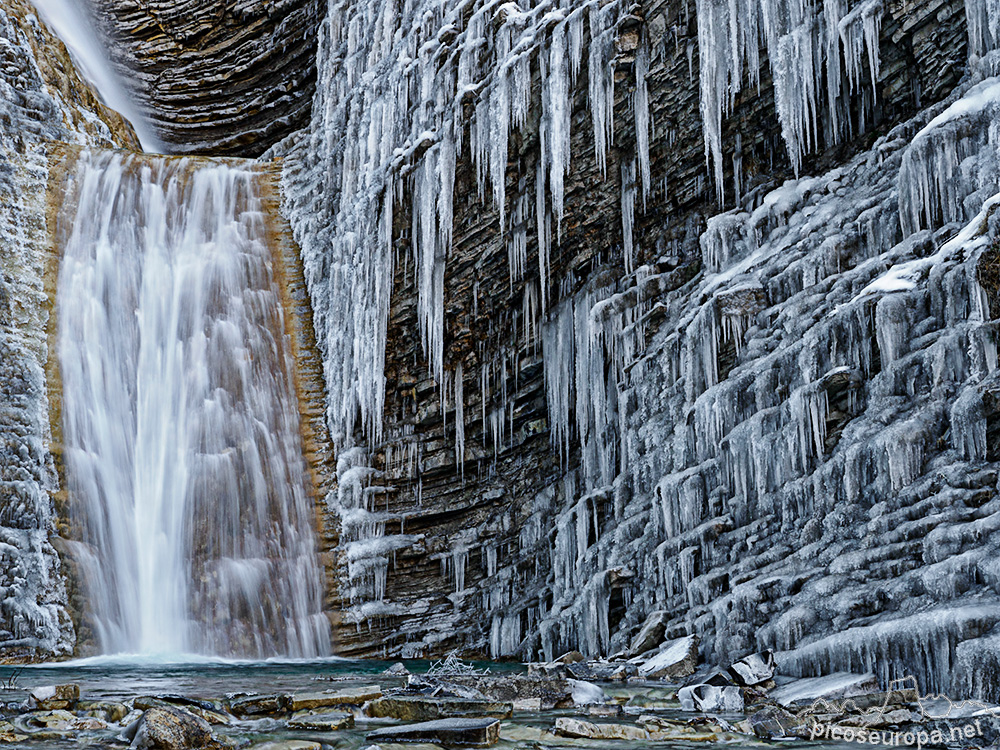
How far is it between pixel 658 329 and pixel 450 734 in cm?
936

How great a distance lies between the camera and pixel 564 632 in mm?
13133

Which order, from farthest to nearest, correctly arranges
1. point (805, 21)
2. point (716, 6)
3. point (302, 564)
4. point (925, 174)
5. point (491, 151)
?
point (302, 564)
point (491, 151)
point (716, 6)
point (805, 21)
point (925, 174)

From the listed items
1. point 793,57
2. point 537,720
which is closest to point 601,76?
point 793,57

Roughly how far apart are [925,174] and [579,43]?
6368mm

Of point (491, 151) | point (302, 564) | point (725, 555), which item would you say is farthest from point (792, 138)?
point (302, 564)

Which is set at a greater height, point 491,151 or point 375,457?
point 491,151

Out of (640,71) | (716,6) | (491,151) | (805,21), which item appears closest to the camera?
(805,21)

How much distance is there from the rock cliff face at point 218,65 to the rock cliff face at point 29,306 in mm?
1920

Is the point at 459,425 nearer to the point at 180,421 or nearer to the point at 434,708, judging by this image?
the point at 180,421

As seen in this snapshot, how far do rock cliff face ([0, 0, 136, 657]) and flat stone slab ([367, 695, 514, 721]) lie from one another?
33.1ft

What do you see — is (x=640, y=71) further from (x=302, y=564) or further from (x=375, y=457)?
(x=302, y=564)

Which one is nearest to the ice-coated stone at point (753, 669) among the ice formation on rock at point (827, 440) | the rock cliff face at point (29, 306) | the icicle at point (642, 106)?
the ice formation on rock at point (827, 440)

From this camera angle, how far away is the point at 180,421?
1798 cm

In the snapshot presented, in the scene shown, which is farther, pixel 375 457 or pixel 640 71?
pixel 375 457
